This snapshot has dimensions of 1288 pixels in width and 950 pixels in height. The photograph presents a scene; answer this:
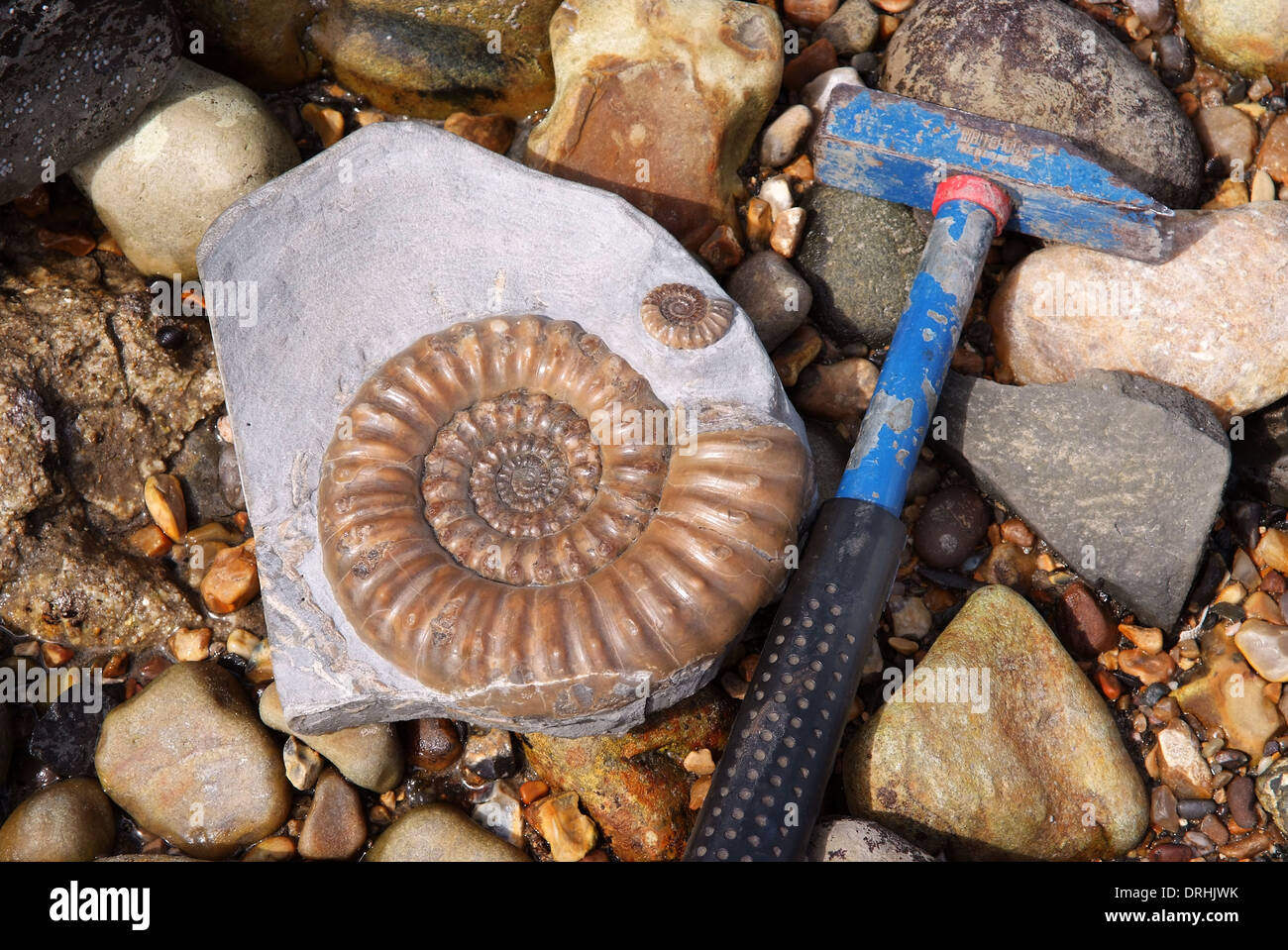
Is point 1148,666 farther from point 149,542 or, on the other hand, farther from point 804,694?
point 149,542

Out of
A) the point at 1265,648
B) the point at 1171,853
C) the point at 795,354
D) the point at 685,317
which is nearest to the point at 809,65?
the point at 795,354

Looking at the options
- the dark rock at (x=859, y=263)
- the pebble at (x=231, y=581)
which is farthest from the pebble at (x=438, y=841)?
the dark rock at (x=859, y=263)

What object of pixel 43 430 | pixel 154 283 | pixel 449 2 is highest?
pixel 449 2

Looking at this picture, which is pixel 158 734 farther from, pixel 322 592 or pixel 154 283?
pixel 154 283

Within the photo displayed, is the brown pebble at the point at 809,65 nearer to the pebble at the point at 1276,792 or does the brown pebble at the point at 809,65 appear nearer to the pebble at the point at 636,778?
the pebble at the point at 636,778

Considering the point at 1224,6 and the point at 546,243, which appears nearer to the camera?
the point at 546,243

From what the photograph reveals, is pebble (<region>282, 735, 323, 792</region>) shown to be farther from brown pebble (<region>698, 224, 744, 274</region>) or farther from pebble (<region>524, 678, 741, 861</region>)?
brown pebble (<region>698, 224, 744, 274</region>)

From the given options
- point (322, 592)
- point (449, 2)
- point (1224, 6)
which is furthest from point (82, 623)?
point (1224, 6)
